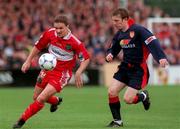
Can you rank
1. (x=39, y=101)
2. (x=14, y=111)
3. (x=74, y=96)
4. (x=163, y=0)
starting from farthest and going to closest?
(x=163, y=0) < (x=74, y=96) < (x=14, y=111) < (x=39, y=101)

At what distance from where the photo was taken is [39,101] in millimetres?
11180

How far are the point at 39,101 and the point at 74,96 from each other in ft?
30.8

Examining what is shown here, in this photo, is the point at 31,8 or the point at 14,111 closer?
the point at 14,111

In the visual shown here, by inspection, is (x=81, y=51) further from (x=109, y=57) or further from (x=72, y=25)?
(x=72, y=25)

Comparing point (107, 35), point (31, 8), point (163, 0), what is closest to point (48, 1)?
point (31, 8)

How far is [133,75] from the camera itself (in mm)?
11852

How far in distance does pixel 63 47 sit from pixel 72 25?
1645cm

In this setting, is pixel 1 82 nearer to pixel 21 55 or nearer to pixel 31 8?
pixel 21 55

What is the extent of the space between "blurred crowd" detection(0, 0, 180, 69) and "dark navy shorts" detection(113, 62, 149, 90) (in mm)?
14033

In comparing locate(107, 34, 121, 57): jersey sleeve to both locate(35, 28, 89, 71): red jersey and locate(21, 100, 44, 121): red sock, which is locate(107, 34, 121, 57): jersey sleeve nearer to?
locate(35, 28, 89, 71): red jersey

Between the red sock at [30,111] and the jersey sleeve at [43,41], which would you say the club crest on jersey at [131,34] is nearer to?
the jersey sleeve at [43,41]

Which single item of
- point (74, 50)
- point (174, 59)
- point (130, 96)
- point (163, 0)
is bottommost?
point (174, 59)

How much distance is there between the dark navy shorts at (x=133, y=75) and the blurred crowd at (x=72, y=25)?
1403cm

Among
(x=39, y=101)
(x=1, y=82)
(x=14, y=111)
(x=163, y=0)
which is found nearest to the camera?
(x=39, y=101)
